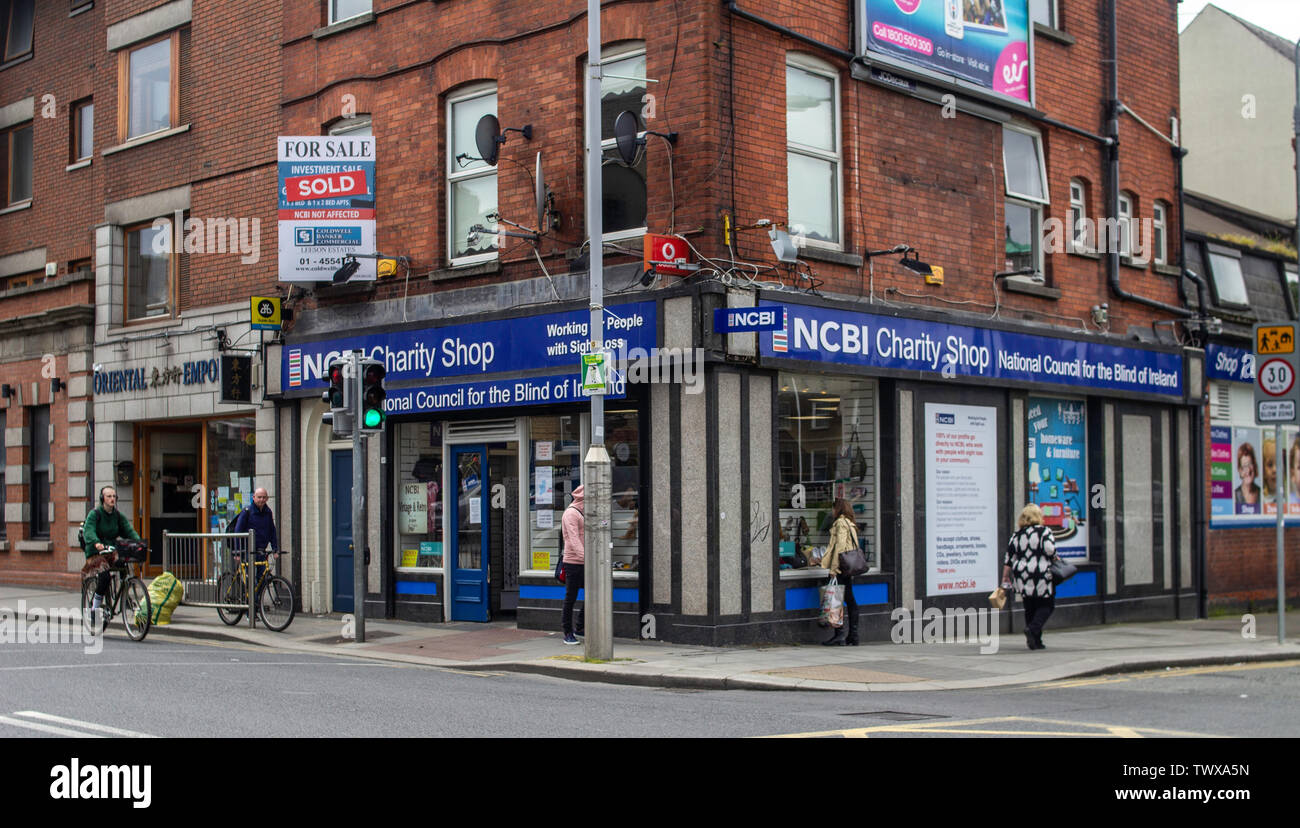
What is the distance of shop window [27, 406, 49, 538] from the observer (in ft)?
81.1

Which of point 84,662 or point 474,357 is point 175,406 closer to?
point 474,357

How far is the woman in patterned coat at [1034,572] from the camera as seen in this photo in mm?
15797

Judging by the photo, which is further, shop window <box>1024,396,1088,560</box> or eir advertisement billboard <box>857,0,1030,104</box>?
shop window <box>1024,396,1088,560</box>

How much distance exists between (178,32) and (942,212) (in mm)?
13446

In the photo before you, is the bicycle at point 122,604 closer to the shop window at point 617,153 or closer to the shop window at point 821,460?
the shop window at point 617,153

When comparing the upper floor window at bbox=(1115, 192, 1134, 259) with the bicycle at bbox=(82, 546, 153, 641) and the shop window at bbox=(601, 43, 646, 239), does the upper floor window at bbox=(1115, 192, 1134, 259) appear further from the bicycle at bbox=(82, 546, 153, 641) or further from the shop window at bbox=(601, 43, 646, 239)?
the bicycle at bbox=(82, 546, 153, 641)

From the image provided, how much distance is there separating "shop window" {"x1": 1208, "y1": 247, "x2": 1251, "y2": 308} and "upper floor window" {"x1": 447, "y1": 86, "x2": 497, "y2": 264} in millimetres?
13260

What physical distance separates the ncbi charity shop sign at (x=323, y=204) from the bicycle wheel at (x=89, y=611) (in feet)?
16.7

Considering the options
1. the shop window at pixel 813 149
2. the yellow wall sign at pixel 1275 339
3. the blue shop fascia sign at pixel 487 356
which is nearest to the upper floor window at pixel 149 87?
the blue shop fascia sign at pixel 487 356

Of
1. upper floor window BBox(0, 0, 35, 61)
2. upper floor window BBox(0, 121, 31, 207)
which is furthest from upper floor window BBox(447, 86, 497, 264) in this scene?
upper floor window BBox(0, 0, 35, 61)

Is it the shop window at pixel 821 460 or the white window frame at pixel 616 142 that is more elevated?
the white window frame at pixel 616 142

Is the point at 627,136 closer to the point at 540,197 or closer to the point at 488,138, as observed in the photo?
the point at 540,197

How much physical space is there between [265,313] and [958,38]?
1088cm
